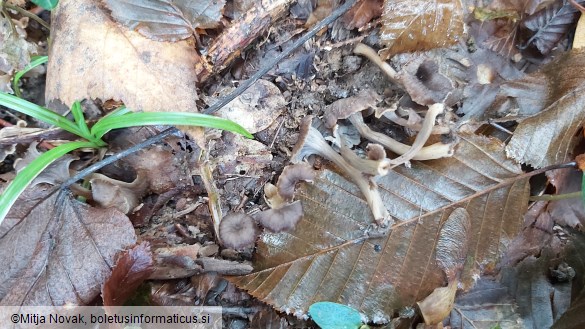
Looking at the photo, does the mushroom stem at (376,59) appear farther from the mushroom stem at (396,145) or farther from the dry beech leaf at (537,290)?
the dry beech leaf at (537,290)

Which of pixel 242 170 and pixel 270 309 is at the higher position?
pixel 242 170

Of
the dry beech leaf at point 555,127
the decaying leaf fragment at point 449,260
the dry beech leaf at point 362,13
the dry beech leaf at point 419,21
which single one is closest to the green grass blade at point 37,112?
the dry beech leaf at point 362,13

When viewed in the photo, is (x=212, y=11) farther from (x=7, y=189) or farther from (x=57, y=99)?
(x=7, y=189)

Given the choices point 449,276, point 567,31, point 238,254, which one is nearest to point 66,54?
point 238,254

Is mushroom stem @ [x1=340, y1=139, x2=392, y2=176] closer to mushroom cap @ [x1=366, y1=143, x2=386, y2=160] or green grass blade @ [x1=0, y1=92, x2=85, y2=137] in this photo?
mushroom cap @ [x1=366, y1=143, x2=386, y2=160]

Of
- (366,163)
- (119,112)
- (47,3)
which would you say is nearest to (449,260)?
(366,163)
